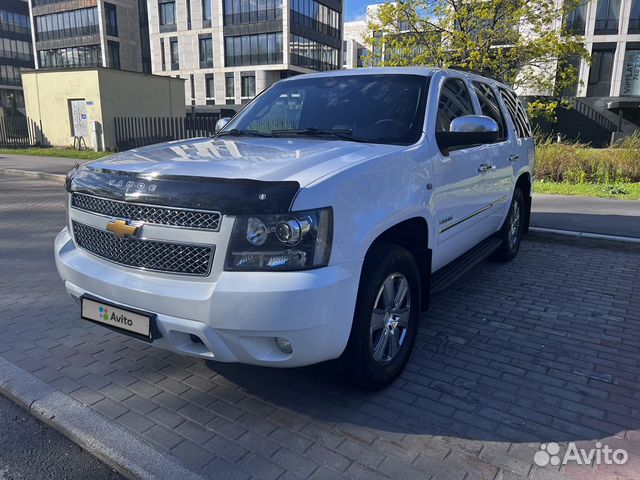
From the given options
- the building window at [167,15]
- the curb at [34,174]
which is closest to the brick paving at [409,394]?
the curb at [34,174]

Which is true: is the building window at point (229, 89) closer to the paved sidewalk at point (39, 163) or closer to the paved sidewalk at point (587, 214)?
the paved sidewalk at point (39, 163)

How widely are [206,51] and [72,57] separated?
1786cm

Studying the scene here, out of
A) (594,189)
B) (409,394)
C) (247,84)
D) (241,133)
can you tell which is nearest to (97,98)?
(594,189)

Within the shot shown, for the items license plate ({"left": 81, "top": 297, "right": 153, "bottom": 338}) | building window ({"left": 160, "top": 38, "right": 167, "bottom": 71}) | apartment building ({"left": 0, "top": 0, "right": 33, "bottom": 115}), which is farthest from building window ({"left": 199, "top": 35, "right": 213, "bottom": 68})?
license plate ({"left": 81, "top": 297, "right": 153, "bottom": 338})

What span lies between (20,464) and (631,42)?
42.2 m

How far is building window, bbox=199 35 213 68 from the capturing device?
50062mm

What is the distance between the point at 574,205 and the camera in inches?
367

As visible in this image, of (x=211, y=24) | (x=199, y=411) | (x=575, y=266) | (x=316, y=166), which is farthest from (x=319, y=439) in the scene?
(x=211, y=24)

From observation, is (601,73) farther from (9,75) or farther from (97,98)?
(9,75)

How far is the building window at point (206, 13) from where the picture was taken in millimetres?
49031

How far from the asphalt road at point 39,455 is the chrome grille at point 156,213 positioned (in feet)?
4.16

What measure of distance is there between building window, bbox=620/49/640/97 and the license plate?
134ft

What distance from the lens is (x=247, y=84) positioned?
48969mm

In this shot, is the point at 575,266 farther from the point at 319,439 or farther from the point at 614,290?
the point at 319,439
